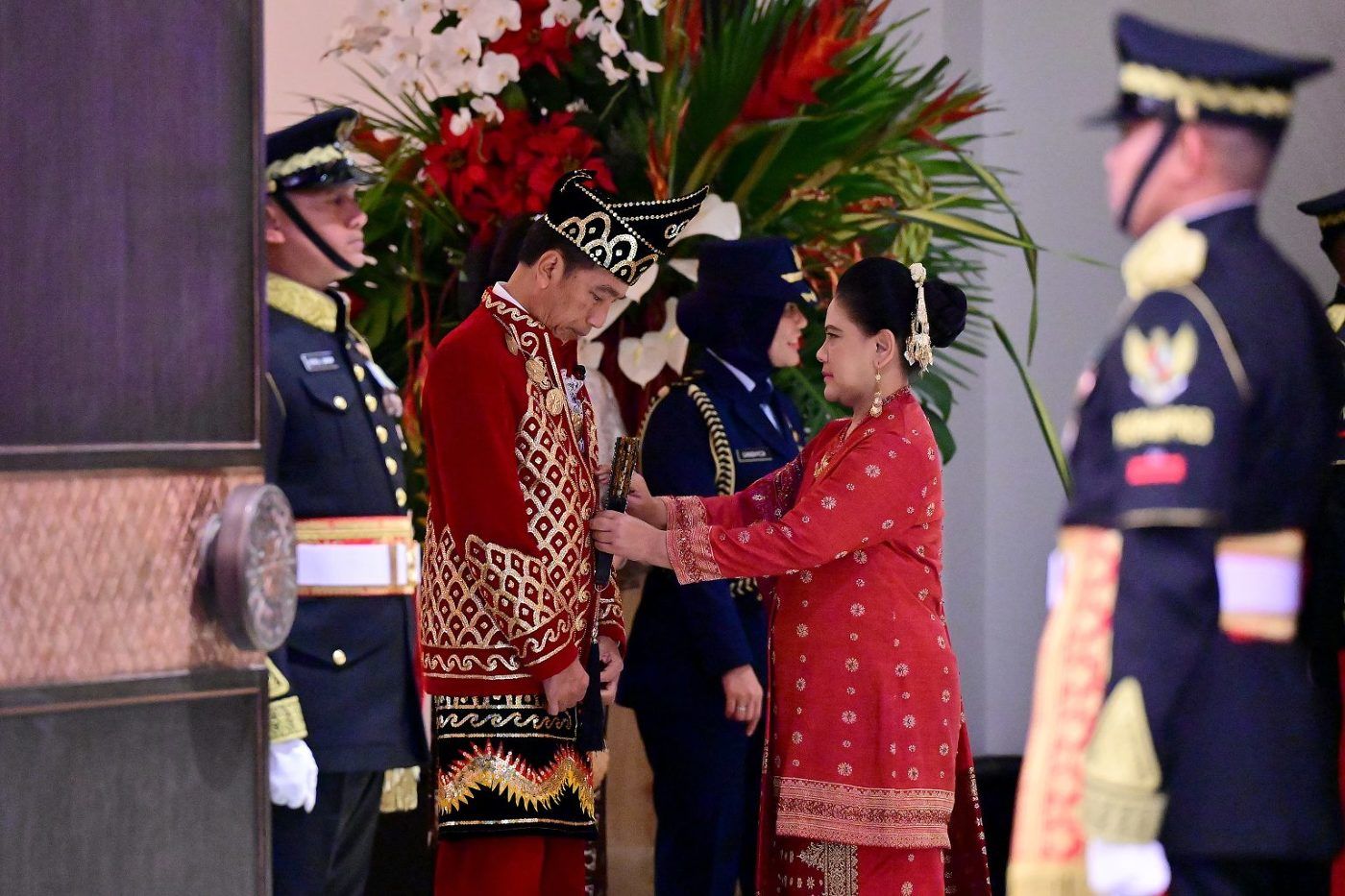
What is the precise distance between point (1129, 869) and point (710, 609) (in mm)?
1484

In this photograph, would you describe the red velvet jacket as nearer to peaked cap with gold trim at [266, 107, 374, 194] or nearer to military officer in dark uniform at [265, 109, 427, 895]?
military officer in dark uniform at [265, 109, 427, 895]

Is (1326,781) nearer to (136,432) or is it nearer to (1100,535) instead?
(1100,535)

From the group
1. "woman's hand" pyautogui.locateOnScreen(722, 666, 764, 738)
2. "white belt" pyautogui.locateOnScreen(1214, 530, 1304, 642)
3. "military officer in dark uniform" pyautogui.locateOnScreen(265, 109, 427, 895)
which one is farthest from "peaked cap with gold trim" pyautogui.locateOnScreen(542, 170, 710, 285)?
"white belt" pyautogui.locateOnScreen(1214, 530, 1304, 642)

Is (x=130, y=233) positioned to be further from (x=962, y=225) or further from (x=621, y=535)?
(x=962, y=225)

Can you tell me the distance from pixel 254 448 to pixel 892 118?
2012 millimetres

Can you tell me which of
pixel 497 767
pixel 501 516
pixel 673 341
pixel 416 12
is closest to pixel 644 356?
pixel 673 341

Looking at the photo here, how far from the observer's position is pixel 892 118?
3275mm

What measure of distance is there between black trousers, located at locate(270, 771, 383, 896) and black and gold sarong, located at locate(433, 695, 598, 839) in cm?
11

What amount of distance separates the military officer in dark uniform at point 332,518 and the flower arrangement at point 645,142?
0.62 m

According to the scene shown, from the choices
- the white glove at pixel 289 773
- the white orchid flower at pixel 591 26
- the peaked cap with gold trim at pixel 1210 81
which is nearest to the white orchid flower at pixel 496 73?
the white orchid flower at pixel 591 26

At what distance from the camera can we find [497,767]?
2.37 m

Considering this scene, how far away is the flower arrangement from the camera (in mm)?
3020

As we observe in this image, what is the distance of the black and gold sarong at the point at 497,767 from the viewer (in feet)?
7.79

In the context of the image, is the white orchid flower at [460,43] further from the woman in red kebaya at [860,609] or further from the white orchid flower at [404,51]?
the woman in red kebaya at [860,609]
